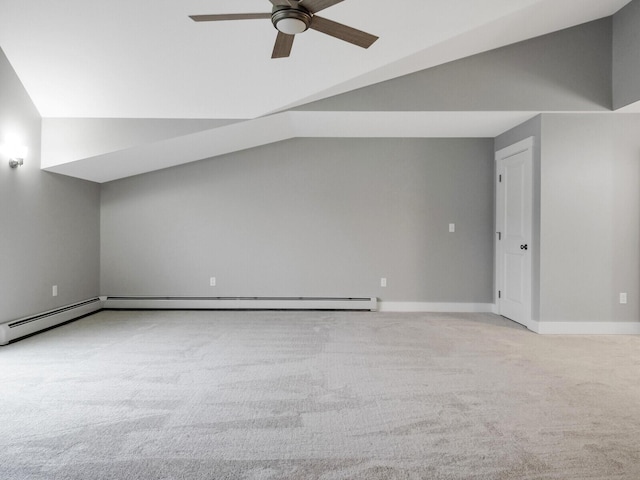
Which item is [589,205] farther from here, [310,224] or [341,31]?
[341,31]

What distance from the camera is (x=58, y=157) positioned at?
14.4 ft

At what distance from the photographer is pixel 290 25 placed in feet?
7.36

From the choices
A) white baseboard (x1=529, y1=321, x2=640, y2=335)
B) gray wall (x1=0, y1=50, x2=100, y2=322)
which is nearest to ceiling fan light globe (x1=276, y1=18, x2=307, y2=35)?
gray wall (x1=0, y1=50, x2=100, y2=322)

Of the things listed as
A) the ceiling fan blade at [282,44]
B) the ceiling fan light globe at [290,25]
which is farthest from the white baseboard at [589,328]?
the ceiling fan light globe at [290,25]

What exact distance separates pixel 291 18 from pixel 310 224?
348cm

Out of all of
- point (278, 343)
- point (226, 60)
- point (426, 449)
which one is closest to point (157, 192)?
point (226, 60)

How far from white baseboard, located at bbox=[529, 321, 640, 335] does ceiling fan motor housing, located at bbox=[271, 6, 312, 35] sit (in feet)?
12.4

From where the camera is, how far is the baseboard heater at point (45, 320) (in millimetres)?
Result: 3801

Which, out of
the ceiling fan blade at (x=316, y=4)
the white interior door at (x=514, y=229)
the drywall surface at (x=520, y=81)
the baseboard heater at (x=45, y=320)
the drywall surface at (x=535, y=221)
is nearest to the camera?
the ceiling fan blade at (x=316, y=4)

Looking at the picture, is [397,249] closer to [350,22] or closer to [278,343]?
[278,343]

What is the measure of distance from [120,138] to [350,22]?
8.74ft

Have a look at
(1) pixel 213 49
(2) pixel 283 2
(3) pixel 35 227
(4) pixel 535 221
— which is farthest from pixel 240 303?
(2) pixel 283 2

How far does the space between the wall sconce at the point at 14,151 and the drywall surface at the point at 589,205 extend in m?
5.22

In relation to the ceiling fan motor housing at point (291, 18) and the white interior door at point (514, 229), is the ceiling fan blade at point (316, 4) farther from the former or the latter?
the white interior door at point (514, 229)
